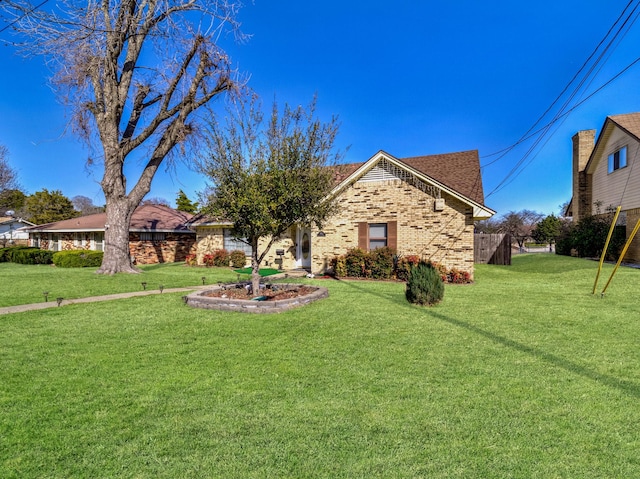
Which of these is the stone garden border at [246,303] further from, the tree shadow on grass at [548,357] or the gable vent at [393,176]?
the gable vent at [393,176]

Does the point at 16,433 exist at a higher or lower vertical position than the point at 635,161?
lower

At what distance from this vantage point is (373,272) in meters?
13.6

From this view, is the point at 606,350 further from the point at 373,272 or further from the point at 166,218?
the point at 166,218

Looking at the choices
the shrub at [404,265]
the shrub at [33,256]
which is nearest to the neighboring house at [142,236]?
the shrub at [33,256]

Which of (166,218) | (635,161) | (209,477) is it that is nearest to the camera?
(209,477)

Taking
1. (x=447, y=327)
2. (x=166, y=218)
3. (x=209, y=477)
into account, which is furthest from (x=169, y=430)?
(x=166, y=218)

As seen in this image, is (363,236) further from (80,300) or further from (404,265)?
(80,300)

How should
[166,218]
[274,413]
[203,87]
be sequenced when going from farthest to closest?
[166,218]
[203,87]
[274,413]

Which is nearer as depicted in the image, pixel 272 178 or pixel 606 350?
pixel 606 350

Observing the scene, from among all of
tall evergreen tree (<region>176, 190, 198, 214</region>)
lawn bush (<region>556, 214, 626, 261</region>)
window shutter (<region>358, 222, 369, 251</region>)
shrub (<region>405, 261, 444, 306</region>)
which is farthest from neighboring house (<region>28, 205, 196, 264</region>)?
lawn bush (<region>556, 214, 626, 261</region>)

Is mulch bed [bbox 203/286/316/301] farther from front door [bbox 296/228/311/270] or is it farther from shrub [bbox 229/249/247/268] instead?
shrub [bbox 229/249/247/268]

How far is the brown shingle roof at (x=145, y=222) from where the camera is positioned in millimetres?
22312

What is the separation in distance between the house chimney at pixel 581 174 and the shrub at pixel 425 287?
18704mm

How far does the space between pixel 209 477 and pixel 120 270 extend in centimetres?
1500
